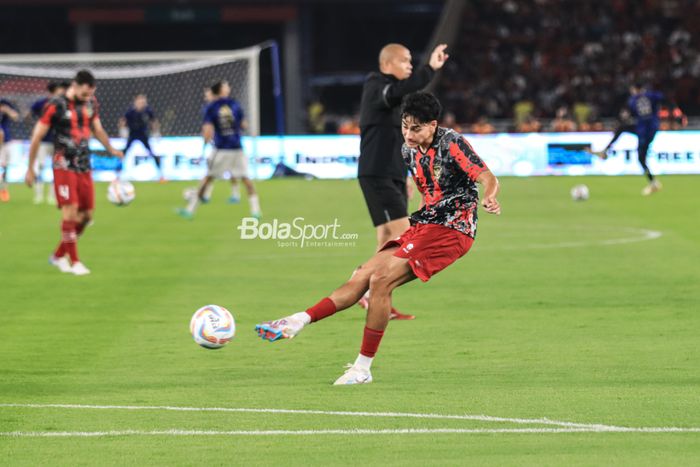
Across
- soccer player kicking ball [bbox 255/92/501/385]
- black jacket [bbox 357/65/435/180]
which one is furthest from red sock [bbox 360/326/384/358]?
black jacket [bbox 357/65/435/180]

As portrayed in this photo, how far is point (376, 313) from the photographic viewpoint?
8828mm

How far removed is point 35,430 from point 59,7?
142ft

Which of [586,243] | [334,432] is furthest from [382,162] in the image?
[586,243]

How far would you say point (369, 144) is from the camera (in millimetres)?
11891

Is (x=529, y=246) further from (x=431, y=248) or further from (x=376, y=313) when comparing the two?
(x=376, y=313)

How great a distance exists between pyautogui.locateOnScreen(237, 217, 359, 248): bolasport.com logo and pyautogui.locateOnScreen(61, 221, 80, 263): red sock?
3.90m

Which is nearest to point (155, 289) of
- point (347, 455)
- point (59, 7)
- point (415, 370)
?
point (415, 370)

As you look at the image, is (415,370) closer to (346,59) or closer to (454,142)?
(454,142)

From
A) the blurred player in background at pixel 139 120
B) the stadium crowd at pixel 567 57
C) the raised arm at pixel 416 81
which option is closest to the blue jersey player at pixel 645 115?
the blurred player in background at pixel 139 120

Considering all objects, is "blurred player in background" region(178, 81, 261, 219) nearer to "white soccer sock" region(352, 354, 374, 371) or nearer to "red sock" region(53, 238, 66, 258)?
"red sock" region(53, 238, 66, 258)

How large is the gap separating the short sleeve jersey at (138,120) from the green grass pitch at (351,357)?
38.4ft

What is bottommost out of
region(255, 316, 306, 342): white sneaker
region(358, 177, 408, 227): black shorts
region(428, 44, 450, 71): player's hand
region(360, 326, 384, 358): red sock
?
region(360, 326, 384, 358): red sock

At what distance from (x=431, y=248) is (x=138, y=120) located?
22.9 m

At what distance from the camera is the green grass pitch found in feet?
23.2
